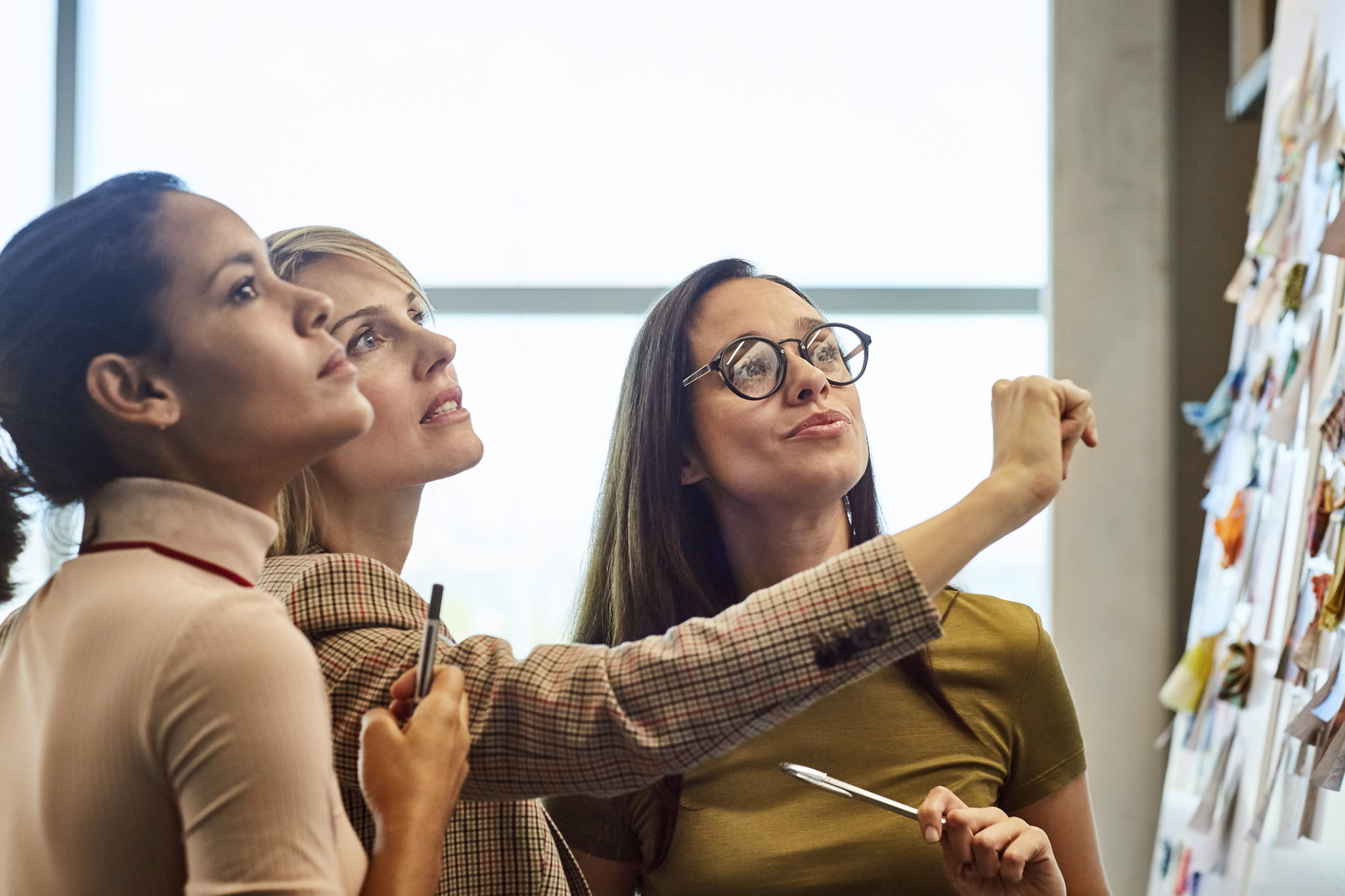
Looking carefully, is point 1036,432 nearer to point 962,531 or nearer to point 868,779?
point 962,531

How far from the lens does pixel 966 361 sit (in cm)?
332

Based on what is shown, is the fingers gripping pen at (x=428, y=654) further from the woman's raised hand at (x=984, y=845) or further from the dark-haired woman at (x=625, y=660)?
the woman's raised hand at (x=984, y=845)

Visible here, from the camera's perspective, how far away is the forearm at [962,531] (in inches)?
33.3

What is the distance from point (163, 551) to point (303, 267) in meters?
0.54

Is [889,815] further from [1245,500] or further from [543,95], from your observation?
[543,95]

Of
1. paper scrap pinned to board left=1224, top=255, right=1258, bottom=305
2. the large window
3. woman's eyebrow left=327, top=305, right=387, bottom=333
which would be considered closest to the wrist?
woman's eyebrow left=327, top=305, right=387, bottom=333

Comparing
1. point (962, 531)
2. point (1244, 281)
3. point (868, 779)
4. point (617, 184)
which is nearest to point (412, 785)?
point (962, 531)

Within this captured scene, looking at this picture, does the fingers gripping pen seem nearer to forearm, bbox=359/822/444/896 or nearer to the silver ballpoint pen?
forearm, bbox=359/822/444/896

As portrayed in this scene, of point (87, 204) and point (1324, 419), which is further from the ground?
point (87, 204)

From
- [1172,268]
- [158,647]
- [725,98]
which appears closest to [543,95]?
[725,98]

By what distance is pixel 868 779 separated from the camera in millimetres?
1324

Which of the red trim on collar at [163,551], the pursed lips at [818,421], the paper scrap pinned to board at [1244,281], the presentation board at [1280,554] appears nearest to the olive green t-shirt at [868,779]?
the pursed lips at [818,421]

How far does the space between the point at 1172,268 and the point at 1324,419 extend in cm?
171

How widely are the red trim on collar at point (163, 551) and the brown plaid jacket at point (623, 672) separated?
204 mm
